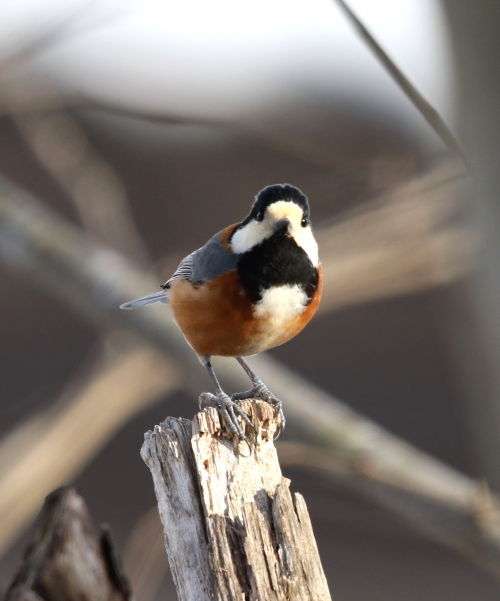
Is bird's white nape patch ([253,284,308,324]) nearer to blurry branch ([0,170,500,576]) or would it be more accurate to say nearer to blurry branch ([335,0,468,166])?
blurry branch ([0,170,500,576])

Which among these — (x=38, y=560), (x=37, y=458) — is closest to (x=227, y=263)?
(x=37, y=458)

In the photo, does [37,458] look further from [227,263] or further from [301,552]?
[301,552]

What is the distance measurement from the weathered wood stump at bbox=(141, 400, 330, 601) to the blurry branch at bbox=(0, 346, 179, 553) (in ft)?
3.25

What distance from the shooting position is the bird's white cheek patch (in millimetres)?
2781

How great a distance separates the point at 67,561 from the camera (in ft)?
4.53

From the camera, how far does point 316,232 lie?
3074 millimetres

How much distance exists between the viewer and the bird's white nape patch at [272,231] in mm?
2699

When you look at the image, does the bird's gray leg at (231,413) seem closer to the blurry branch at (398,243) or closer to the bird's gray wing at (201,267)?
the bird's gray wing at (201,267)

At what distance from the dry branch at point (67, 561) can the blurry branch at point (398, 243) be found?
186 cm

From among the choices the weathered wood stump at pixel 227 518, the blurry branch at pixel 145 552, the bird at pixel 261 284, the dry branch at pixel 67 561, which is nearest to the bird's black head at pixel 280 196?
the bird at pixel 261 284

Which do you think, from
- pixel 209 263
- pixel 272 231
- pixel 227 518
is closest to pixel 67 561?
pixel 227 518

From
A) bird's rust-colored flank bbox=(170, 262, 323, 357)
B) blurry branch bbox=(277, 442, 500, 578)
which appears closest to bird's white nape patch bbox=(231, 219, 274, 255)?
bird's rust-colored flank bbox=(170, 262, 323, 357)

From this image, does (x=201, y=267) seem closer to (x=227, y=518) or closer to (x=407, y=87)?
(x=227, y=518)

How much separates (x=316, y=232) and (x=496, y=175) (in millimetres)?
1604
